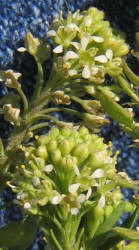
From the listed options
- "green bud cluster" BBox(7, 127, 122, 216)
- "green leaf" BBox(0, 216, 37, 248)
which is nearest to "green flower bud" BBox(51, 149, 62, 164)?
"green bud cluster" BBox(7, 127, 122, 216)

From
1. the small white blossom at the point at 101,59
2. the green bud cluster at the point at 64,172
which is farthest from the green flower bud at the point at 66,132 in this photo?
the small white blossom at the point at 101,59

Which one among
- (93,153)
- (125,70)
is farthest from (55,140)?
(125,70)

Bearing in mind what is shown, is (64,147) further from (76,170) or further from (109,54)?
(109,54)

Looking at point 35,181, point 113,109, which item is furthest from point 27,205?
point 113,109

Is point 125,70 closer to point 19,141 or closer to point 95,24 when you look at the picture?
point 95,24

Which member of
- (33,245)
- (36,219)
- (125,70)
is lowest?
(33,245)

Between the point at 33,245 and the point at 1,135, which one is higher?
the point at 1,135
